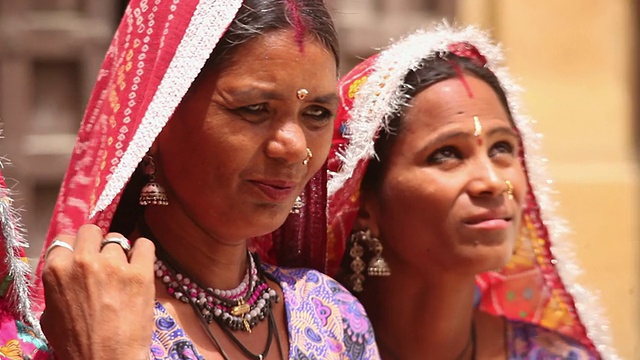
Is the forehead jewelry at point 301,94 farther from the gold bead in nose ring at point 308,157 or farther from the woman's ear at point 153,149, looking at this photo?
the woman's ear at point 153,149

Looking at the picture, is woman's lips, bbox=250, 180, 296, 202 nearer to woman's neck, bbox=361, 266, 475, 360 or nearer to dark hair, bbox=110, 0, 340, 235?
dark hair, bbox=110, 0, 340, 235

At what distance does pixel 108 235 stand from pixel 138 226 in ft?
1.08

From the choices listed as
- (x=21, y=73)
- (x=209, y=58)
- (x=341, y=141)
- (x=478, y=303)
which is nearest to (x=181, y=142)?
(x=209, y=58)

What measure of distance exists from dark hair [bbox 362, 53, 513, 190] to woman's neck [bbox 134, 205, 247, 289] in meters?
0.72

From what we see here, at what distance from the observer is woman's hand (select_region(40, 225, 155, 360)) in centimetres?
215

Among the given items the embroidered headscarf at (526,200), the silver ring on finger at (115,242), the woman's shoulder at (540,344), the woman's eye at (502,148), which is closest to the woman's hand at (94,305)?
the silver ring on finger at (115,242)

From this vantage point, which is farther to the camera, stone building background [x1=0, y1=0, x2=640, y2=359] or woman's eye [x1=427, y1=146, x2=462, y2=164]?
stone building background [x1=0, y1=0, x2=640, y2=359]

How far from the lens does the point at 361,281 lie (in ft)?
10.8

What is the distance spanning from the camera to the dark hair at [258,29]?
2436 millimetres

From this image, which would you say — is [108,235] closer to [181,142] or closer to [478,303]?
[181,142]

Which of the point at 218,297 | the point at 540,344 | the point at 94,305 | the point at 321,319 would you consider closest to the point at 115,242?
the point at 94,305

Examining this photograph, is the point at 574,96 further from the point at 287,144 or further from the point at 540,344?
the point at 287,144

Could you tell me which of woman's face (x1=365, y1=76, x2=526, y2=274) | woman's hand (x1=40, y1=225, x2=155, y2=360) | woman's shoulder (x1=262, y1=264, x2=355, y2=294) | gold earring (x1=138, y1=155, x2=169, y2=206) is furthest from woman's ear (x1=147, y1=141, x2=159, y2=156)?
woman's face (x1=365, y1=76, x2=526, y2=274)

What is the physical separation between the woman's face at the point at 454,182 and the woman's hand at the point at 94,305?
107 centimetres
